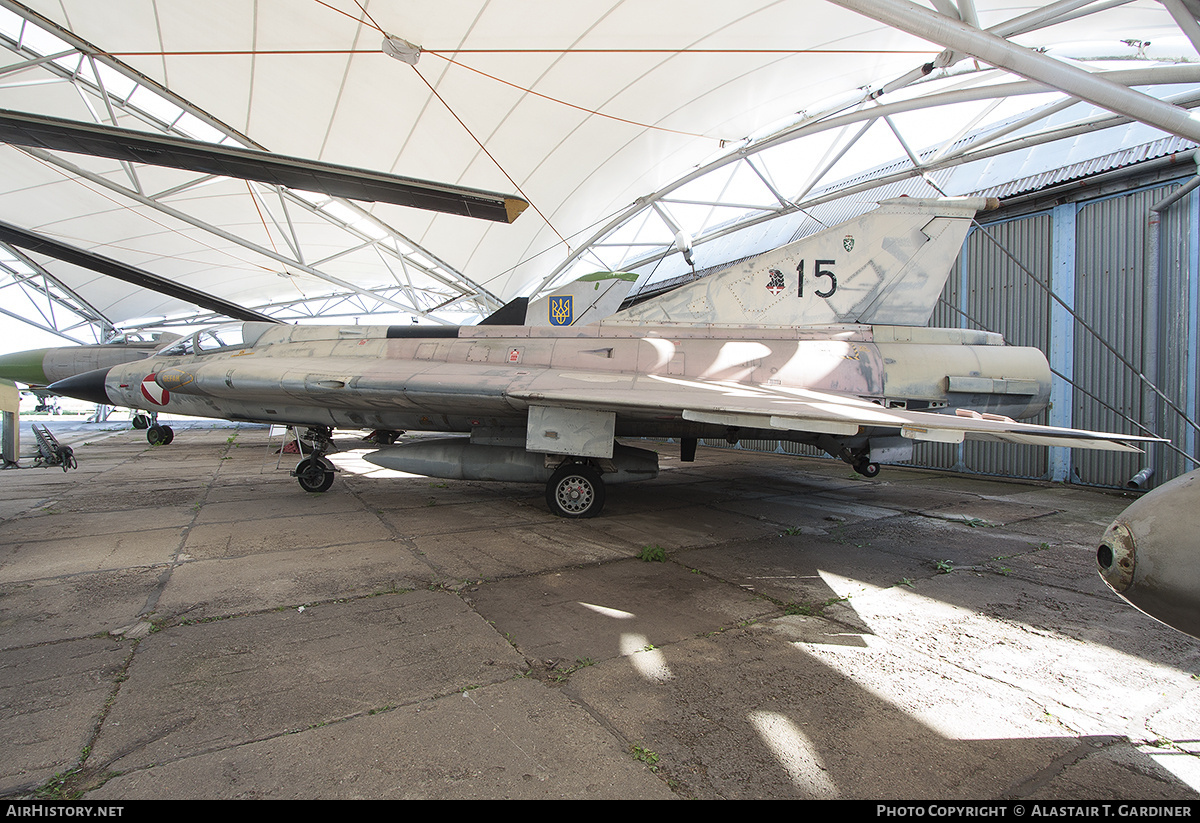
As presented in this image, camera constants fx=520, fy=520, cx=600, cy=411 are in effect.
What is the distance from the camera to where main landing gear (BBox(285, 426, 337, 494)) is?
314 inches

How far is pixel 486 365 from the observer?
741 cm

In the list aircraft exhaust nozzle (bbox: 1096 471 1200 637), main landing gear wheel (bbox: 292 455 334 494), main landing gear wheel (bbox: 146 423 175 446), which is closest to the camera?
aircraft exhaust nozzle (bbox: 1096 471 1200 637)

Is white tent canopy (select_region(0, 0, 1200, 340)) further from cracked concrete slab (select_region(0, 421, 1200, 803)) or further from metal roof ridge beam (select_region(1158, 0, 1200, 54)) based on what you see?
cracked concrete slab (select_region(0, 421, 1200, 803))

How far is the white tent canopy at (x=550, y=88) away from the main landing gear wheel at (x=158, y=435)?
6.48m

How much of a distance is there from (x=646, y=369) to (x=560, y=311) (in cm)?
A: 219

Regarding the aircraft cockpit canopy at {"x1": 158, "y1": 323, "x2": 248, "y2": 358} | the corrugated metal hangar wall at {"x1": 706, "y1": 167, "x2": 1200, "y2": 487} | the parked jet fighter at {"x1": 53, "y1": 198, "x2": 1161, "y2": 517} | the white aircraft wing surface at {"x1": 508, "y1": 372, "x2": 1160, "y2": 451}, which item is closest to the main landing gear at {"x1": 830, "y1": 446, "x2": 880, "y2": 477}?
the parked jet fighter at {"x1": 53, "y1": 198, "x2": 1161, "y2": 517}

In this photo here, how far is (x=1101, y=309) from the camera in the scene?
9594mm

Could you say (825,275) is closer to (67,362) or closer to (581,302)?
(581,302)

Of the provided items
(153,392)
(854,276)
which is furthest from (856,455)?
(153,392)

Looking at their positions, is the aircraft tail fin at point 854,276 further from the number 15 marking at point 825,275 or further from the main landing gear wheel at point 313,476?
the main landing gear wheel at point 313,476

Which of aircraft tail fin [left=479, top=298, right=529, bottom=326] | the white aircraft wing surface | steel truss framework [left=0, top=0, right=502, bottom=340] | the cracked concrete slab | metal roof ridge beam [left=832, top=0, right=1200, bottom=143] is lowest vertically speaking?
the cracked concrete slab

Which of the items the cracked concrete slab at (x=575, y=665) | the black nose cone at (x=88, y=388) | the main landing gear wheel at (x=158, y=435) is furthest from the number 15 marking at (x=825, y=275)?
the main landing gear wheel at (x=158, y=435)

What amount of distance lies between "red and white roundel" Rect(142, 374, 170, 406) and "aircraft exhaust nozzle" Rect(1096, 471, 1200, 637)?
35.8 ft

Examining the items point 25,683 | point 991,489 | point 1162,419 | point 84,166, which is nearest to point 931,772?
point 25,683
